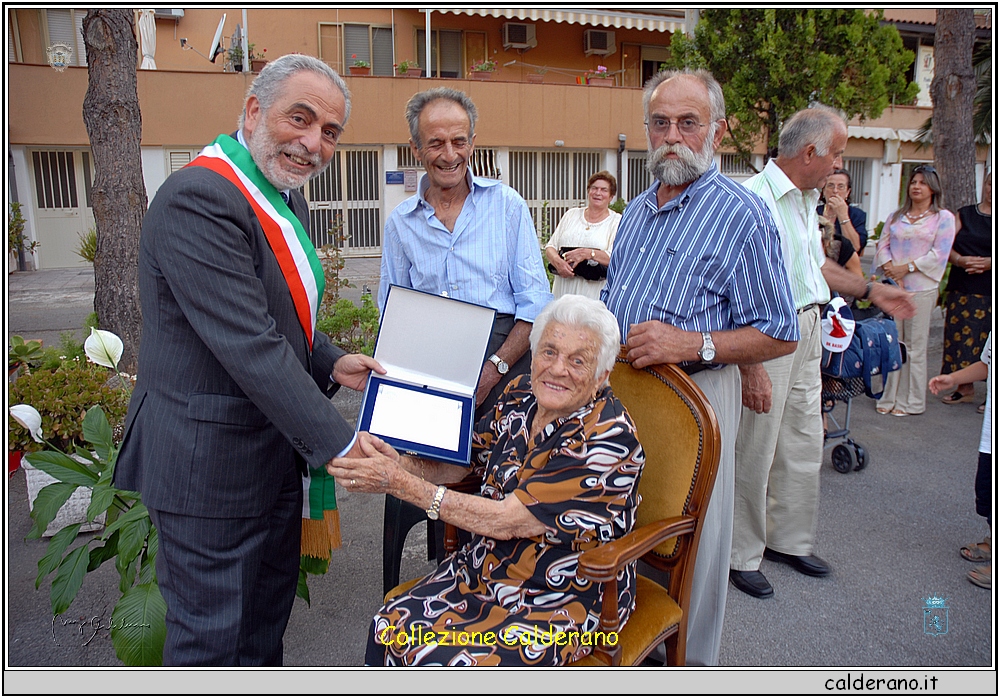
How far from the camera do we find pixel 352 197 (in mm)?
16562

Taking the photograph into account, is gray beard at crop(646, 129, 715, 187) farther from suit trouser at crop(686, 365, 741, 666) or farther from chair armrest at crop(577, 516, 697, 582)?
chair armrest at crop(577, 516, 697, 582)

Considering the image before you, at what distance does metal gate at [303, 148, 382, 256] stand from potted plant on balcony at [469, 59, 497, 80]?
2916 millimetres

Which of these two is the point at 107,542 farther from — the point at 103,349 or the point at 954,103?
the point at 954,103

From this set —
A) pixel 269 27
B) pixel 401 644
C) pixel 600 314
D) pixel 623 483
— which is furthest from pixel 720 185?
pixel 269 27

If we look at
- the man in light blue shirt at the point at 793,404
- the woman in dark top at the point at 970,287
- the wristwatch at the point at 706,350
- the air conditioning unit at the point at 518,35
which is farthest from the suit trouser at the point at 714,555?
the air conditioning unit at the point at 518,35

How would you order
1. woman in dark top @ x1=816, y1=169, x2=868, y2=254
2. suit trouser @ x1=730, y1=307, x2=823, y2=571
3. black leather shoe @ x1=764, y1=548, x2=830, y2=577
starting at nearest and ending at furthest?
1. suit trouser @ x1=730, y1=307, x2=823, y2=571
2. black leather shoe @ x1=764, y1=548, x2=830, y2=577
3. woman in dark top @ x1=816, y1=169, x2=868, y2=254

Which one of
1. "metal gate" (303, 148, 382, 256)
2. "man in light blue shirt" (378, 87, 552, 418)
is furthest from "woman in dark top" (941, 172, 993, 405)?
"metal gate" (303, 148, 382, 256)

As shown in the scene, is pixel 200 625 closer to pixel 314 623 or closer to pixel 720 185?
pixel 314 623

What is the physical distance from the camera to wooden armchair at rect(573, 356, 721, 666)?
1.92 meters

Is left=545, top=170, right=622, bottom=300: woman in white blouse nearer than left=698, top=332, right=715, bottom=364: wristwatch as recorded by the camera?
No

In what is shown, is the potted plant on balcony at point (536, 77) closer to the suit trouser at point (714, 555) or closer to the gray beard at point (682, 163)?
the gray beard at point (682, 163)

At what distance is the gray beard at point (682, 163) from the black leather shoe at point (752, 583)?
183 cm

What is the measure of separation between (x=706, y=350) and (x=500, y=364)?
2.81 feet
